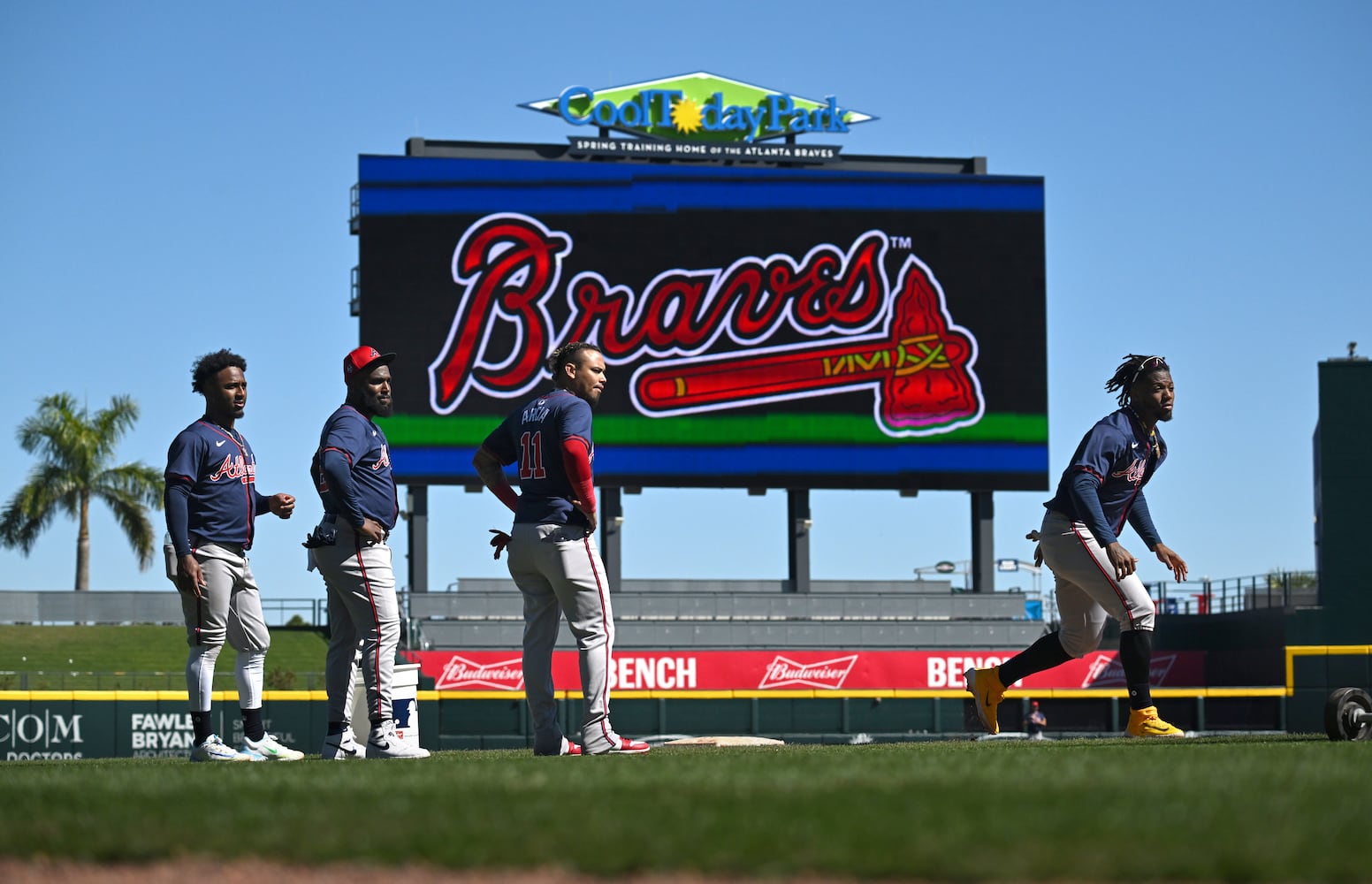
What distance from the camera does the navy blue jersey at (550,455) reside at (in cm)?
730

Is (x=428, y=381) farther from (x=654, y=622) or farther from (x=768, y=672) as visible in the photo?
(x=768, y=672)

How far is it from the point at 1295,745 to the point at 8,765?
589 centimetres

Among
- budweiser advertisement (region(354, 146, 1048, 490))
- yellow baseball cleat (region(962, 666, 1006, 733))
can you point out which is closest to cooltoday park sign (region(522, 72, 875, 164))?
budweiser advertisement (region(354, 146, 1048, 490))

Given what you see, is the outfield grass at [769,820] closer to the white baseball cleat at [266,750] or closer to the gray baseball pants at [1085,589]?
the white baseball cleat at [266,750]

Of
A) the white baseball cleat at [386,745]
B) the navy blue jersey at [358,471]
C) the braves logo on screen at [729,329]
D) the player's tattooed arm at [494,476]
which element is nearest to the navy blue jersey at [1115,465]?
the player's tattooed arm at [494,476]

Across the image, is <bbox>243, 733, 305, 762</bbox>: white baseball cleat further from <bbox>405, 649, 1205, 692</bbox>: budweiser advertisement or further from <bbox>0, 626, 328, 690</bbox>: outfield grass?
<bbox>405, 649, 1205, 692</bbox>: budweiser advertisement

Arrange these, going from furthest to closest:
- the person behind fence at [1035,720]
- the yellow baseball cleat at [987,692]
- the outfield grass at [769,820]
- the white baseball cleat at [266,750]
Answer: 1. the person behind fence at [1035,720]
2. the yellow baseball cleat at [987,692]
3. the white baseball cleat at [266,750]
4. the outfield grass at [769,820]

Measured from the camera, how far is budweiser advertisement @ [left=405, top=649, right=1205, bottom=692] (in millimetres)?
32250

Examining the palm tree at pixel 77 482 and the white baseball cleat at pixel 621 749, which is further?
the palm tree at pixel 77 482

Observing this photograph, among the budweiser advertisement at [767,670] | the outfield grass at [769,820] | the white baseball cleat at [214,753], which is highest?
the outfield grass at [769,820]

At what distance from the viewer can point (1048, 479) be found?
111ft

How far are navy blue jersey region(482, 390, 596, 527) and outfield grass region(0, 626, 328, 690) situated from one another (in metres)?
24.5

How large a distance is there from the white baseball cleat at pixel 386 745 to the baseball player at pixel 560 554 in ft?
1.97

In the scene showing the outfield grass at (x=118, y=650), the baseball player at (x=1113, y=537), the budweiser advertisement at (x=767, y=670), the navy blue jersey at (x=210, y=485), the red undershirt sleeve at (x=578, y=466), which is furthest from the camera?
the outfield grass at (x=118, y=650)
